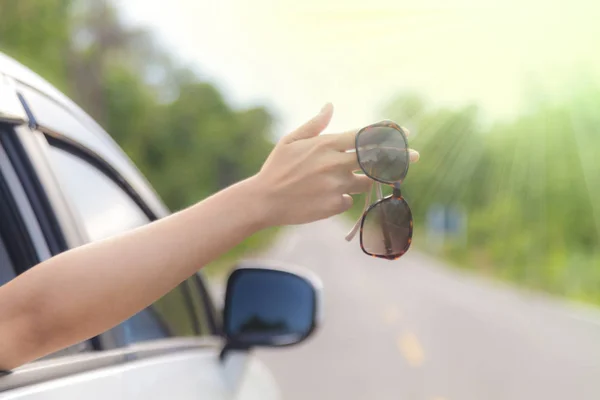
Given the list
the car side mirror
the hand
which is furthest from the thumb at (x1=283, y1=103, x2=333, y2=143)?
the car side mirror

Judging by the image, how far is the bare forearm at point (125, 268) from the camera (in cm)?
120

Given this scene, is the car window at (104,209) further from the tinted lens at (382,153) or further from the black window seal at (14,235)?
the tinted lens at (382,153)

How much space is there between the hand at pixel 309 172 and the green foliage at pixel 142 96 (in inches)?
228

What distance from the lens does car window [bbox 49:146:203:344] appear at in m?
1.99

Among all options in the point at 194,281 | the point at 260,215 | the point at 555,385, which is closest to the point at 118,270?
the point at 260,215

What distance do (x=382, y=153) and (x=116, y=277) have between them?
1.20 feet

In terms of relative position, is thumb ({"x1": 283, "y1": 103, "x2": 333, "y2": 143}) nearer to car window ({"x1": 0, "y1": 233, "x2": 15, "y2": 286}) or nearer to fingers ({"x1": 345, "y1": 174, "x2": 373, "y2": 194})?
fingers ({"x1": 345, "y1": 174, "x2": 373, "y2": 194})

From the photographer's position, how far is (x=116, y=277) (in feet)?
3.97

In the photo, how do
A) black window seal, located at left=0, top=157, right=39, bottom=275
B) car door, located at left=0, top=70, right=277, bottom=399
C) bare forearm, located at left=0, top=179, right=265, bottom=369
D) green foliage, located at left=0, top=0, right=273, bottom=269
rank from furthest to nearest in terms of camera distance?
green foliage, located at left=0, top=0, right=273, bottom=269 < car door, located at left=0, top=70, right=277, bottom=399 < black window seal, located at left=0, top=157, right=39, bottom=275 < bare forearm, located at left=0, top=179, right=265, bottom=369

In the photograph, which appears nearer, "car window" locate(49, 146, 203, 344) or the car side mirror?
"car window" locate(49, 146, 203, 344)

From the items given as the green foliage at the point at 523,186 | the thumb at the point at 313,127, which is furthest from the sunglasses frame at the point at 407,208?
the green foliage at the point at 523,186

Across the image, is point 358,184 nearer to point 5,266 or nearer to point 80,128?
point 5,266

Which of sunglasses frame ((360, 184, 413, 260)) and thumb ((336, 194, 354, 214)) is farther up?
thumb ((336, 194, 354, 214))

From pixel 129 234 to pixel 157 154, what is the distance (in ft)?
140
